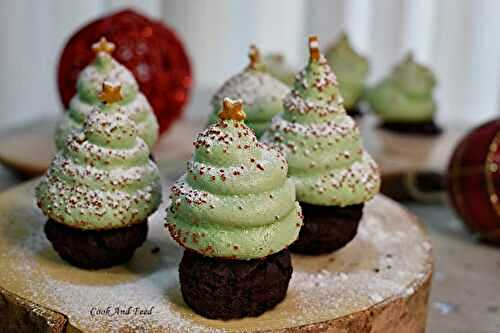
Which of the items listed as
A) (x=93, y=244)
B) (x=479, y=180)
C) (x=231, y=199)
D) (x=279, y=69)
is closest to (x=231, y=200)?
(x=231, y=199)

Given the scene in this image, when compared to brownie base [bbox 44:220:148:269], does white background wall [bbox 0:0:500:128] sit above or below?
below

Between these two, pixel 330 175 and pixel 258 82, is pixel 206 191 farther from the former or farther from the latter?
pixel 258 82

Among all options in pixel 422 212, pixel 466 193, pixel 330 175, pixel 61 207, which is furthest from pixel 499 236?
pixel 61 207

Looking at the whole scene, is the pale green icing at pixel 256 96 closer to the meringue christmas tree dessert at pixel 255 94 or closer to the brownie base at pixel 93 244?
the meringue christmas tree dessert at pixel 255 94

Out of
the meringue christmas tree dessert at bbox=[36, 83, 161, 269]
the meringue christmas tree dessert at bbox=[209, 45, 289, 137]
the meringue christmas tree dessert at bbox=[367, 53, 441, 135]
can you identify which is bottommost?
the meringue christmas tree dessert at bbox=[367, 53, 441, 135]

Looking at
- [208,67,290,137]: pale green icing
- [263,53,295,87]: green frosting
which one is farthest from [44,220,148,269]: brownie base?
[263,53,295,87]: green frosting

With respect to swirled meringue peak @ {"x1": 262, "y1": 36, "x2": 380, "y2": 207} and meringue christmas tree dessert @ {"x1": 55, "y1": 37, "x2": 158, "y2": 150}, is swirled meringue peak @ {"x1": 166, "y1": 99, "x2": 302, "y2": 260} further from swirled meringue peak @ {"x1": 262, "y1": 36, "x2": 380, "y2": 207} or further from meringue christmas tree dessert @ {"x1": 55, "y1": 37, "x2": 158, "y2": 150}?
meringue christmas tree dessert @ {"x1": 55, "y1": 37, "x2": 158, "y2": 150}

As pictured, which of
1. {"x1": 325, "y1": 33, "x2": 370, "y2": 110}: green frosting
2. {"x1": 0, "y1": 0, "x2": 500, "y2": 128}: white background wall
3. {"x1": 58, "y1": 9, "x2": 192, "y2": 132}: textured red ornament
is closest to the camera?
{"x1": 58, "y1": 9, "x2": 192, "y2": 132}: textured red ornament
